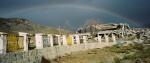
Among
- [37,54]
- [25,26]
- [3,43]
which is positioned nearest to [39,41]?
[37,54]

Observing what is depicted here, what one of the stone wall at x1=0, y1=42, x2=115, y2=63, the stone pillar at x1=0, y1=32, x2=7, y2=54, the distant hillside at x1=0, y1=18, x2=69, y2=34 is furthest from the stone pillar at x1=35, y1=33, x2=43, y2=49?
the distant hillside at x1=0, y1=18, x2=69, y2=34

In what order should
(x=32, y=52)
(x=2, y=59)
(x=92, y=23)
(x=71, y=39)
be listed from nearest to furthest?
(x=2, y=59), (x=32, y=52), (x=71, y=39), (x=92, y=23)

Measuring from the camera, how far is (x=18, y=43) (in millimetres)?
11289

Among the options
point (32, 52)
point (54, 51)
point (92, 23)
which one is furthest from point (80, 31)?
point (32, 52)

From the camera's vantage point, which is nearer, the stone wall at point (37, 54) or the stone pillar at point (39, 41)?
the stone wall at point (37, 54)

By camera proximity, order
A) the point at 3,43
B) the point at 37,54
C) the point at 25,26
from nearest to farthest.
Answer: the point at 3,43
the point at 37,54
the point at 25,26

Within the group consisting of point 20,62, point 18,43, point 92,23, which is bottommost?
point 20,62

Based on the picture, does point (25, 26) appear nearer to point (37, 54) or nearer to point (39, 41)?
point (39, 41)

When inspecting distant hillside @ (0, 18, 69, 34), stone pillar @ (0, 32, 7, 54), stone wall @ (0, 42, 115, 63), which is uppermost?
distant hillside @ (0, 18, 69, 34)

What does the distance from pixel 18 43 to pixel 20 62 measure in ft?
4.14

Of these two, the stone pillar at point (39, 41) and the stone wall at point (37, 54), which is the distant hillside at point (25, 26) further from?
the stone pillar at point (39, 41)

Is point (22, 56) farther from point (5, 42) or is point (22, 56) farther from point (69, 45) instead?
point (69, 45)

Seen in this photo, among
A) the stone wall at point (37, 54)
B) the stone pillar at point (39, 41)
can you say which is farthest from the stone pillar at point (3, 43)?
the stone pillar at point (39, 41)

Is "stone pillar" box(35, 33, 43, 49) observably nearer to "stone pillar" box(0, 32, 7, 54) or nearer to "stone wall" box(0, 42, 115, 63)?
"stone wall" box(0, 42, 115, 63)
